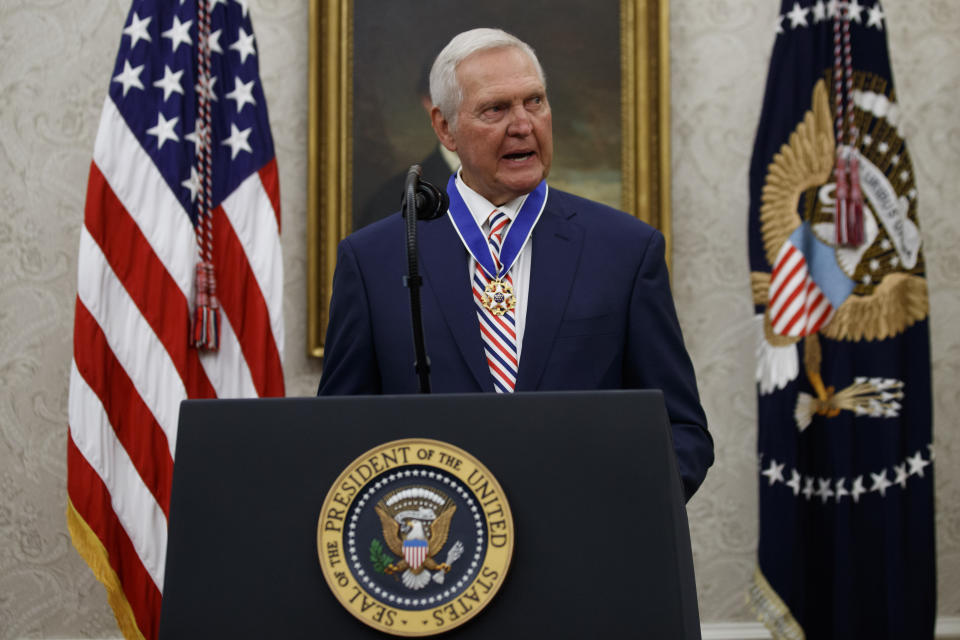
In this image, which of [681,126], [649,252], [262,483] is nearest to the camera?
[262,483]

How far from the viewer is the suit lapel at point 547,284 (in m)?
1.54

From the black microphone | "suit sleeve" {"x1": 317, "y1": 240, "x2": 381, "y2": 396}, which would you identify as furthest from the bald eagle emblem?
"suit sleeve" {"x1": 317, "y1": 240, "x2": 381, "y2": 396}

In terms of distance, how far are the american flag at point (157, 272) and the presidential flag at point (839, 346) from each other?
1720 millimetres

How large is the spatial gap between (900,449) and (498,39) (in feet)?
7.22

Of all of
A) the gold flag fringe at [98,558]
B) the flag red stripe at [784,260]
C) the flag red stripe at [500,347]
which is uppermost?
the flag red stripe at [784,260]

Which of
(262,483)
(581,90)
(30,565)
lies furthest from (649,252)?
(30,565)

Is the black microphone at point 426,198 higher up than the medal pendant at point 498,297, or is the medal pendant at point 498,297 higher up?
the black microphone at point 426,198

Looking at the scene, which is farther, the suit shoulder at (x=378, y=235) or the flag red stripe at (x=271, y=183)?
the flag red stripe at (x=271, y=183)

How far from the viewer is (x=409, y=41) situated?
3.51 meters

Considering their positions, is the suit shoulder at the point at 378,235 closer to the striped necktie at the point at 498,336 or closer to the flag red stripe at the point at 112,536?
the striped necktie at the point at 498,336

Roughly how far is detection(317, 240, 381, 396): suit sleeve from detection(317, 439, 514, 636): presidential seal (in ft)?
2.29

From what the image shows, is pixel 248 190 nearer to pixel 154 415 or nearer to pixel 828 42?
pixel 154 415

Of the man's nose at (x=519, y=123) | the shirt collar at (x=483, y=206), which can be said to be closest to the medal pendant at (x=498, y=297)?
the shirt collar at (x=483, y=206)

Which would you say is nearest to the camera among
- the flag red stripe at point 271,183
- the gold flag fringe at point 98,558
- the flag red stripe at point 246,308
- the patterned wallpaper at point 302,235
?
the gold flag fringe at point 98,558
